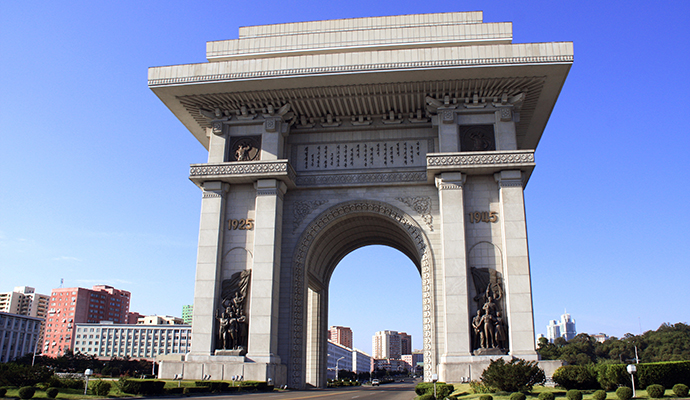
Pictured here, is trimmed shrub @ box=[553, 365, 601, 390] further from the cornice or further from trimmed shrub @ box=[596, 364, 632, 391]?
the cornice

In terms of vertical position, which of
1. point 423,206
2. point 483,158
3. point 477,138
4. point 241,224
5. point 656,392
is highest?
point 477,138

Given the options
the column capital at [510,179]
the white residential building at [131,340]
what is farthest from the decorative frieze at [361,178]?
the white residential building at [131,340]

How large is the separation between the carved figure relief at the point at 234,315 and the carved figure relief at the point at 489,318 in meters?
9.77

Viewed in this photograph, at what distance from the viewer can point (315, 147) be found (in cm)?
2620

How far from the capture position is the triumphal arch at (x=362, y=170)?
71.5 ft

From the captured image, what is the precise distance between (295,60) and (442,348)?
46.2ft

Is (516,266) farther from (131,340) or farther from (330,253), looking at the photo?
(131,340)

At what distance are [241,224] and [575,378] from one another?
15.1m

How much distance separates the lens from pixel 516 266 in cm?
2156

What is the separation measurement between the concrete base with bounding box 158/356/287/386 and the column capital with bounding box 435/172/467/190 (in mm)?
10670

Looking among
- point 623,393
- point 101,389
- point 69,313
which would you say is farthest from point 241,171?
point 69,313

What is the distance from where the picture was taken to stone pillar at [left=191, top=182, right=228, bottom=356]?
22.5 metres

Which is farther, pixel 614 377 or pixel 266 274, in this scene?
pixel 266 274

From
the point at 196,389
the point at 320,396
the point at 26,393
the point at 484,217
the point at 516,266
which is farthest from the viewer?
the point at 484,217
